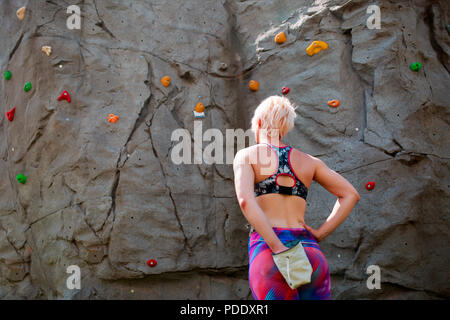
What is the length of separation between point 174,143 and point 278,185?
2.07m

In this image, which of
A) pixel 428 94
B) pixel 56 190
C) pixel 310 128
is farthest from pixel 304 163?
pixel 56 190

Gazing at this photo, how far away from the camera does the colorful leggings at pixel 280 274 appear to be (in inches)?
94.3

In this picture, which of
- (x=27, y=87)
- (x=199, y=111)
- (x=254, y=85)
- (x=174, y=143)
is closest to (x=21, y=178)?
(x=27, y=87)

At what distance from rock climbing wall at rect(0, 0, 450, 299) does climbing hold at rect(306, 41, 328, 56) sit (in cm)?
2

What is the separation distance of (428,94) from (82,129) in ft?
10.2

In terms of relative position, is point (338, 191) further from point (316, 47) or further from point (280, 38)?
point (280, 38)

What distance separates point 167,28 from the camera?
4.84 meters

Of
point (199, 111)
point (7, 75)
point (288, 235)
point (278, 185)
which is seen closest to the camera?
point (288, 235)

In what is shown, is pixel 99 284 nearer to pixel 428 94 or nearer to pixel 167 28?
pixel 167 28

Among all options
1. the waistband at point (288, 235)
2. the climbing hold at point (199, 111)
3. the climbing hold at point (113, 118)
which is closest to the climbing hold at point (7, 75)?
the climbing hold at point (113, 118)

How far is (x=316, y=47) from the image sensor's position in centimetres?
461

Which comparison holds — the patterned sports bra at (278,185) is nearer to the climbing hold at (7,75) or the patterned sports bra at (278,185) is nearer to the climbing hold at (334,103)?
the climbing hold at (334,103)

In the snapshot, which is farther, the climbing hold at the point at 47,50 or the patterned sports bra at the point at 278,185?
the climbing hold at the point at 47,50

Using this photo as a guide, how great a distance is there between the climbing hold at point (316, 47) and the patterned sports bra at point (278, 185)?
2.16 m
